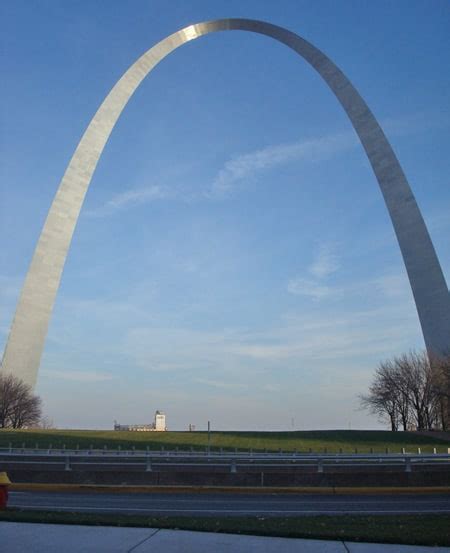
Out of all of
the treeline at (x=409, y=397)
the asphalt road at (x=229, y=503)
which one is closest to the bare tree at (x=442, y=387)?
the treeline at (x=409, y=397)

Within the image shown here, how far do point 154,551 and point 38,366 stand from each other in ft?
141

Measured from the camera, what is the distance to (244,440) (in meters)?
42.3

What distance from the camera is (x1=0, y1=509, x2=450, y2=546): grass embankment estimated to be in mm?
9094

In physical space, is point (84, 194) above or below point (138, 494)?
above

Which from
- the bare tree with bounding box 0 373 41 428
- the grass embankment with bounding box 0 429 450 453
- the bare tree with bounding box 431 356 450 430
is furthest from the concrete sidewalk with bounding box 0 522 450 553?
the bare tree with bounding box 0 373 41 428

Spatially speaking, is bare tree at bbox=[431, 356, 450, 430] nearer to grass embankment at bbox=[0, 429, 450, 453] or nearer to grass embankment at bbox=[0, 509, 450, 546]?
grass embankment at bbox=[0, 429, 450, 453]

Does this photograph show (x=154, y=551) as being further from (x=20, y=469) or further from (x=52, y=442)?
(x=52, y=442)

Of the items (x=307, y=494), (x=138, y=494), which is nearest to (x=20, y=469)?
(x=138, y=494)

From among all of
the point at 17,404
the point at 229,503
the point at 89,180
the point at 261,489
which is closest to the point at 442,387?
the point at 261,489

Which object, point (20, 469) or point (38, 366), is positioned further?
point (38, 366)

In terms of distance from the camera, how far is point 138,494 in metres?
18.8

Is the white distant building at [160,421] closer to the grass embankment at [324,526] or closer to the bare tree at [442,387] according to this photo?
the bare tree at [442,387]

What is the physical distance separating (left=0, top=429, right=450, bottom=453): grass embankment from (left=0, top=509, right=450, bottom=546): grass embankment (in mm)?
23744

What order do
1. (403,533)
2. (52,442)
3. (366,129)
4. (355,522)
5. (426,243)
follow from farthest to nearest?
1. (366,129)
2. (426,243)
3. (52,442)
4. (355,522)
5. (403,533)
